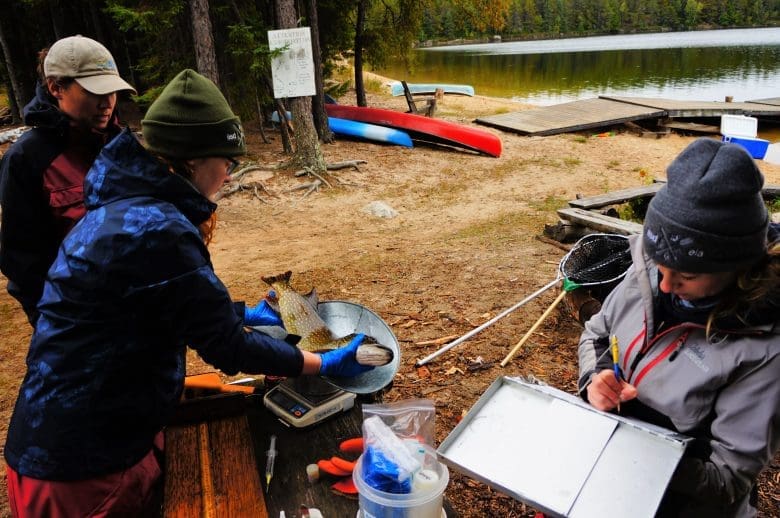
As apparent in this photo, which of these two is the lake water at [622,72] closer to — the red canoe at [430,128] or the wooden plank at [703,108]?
the red canoe at [430,128]

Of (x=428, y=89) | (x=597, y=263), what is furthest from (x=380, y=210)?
(x=428, y=89)

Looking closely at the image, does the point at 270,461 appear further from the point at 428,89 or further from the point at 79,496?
the point at 428,89

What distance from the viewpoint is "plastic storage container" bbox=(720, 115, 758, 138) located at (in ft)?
33.2

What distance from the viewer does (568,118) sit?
1597 centimetres

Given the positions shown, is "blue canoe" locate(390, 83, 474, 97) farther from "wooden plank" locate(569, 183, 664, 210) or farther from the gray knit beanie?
the gray knit beanie

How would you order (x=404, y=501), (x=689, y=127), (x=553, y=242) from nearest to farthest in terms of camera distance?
1. (x=404, y=501)
2. (x=553, y=242)
3. (x=689, y=127)

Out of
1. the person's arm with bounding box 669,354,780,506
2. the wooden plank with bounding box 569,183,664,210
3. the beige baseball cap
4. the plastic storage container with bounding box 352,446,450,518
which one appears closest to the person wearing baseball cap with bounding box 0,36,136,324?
the beige baseball cap

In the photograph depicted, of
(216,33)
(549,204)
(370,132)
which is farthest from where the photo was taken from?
(370,132)

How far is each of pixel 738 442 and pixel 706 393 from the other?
164 millimetres

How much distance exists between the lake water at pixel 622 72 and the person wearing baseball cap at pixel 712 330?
19576mm

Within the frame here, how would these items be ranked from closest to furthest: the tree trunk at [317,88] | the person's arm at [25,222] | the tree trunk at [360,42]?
the person's arm at [25,222]
the tree trunk at [317,88]
the tree trunk at [360,42]

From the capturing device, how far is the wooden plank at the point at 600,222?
19.1ft

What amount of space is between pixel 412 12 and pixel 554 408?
15.5 meters

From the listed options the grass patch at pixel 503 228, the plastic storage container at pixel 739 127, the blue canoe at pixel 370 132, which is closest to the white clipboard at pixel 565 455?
the grass patch at pixel 503 228
